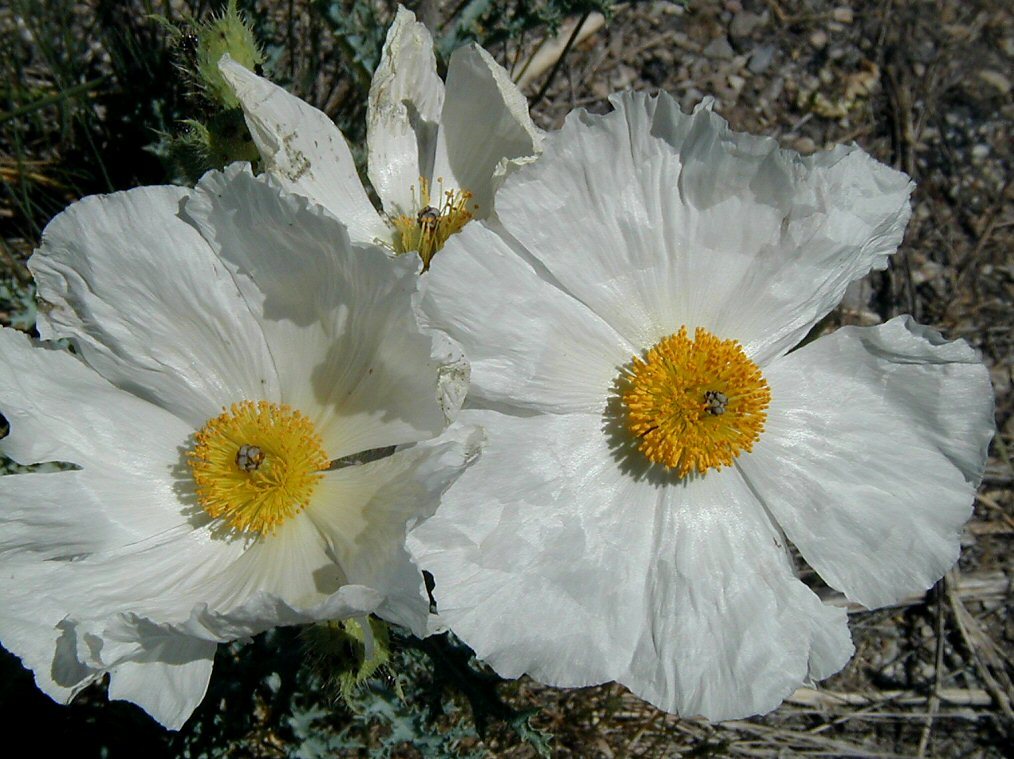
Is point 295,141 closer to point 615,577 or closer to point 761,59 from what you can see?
point 615,577

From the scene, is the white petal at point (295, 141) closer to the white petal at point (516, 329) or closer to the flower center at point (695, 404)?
the white petal at point (516, 329)

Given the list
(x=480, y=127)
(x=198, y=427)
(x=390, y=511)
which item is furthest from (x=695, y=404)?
(x=198, y=427)

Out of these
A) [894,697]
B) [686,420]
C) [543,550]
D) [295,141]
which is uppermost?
[295,141]

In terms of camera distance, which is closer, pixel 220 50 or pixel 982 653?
pixel 220 50

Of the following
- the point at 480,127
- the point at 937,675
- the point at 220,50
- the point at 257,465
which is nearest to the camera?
the point at 257,465

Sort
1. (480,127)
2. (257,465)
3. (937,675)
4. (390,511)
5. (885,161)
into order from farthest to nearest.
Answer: (885,161), (937,675), (480,127), (257,465), (390,511)

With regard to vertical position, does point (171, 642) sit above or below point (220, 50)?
below
